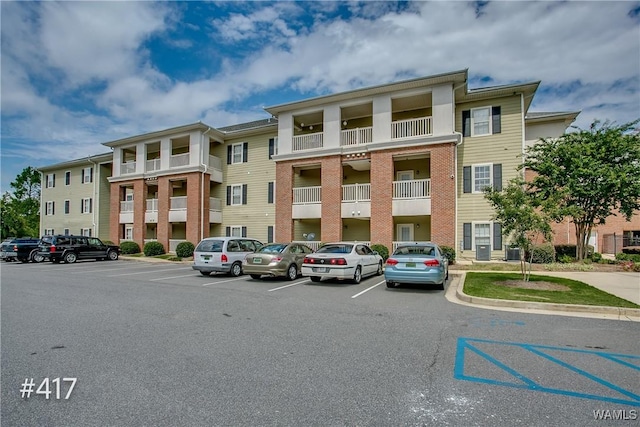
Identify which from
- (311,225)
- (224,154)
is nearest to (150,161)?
(224,154)

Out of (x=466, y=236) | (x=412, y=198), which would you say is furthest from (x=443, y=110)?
(x=466, y=236)

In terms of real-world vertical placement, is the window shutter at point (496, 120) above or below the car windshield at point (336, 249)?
→ above

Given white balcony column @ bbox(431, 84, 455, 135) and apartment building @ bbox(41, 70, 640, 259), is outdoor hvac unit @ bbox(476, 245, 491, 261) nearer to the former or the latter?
apartment building @ bbox(41, 70, 640, 259)

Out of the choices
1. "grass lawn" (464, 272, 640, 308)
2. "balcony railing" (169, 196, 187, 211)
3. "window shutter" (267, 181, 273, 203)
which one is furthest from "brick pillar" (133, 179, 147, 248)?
"grass lawn" (464, 272, 640, 308)

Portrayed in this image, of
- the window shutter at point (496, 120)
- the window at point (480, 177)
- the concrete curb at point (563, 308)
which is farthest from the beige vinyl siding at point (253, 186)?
the concrete curb at point (563, 308)

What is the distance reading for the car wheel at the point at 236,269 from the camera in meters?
14.8

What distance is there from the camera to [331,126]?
2117cm

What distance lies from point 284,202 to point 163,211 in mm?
11154

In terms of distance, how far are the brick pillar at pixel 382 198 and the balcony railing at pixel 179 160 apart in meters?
14.7

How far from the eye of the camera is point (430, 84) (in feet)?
61.1

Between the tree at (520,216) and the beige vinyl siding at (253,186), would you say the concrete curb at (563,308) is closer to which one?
the tree at (520,216)

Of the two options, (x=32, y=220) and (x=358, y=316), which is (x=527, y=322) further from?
(x=32, y=220)

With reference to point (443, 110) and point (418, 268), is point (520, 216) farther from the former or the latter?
point (443, 110)

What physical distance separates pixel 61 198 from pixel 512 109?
136 feet
